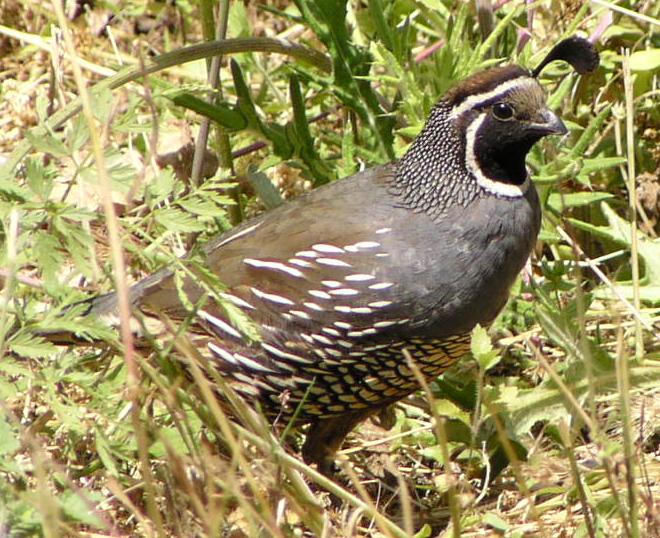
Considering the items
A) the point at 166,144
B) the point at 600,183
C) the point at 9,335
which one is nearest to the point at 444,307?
the point at 9,335

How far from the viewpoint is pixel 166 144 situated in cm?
551

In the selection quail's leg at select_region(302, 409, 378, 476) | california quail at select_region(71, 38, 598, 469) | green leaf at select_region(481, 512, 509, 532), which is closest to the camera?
green leaf at select_region(481, 512, 509, 532)

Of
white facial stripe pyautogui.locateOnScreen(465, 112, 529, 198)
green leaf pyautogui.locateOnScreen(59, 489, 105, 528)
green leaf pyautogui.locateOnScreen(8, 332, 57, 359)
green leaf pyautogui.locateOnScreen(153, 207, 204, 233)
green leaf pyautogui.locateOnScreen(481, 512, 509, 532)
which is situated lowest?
green leaf pyautogui.locateOnScreen(481, 512, 509, 532)

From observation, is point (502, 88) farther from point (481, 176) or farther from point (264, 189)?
point (264, 189)

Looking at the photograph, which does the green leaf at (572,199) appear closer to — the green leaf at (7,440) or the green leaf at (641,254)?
the green leaf at (641,254)

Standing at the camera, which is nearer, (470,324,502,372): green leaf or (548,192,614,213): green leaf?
(470,324,502,372): green leaf

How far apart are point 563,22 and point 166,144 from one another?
174 centimetres

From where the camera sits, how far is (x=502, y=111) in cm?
397

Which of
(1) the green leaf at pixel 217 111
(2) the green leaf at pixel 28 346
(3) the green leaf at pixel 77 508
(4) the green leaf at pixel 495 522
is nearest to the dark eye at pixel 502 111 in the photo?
(1) the green leaf at pixel 217 111

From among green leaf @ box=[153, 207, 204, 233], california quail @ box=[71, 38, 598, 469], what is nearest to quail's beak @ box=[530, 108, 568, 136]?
california quail @ box=[71, 38, 598, 469]

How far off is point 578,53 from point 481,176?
1.84ft

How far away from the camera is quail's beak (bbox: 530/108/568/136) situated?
12.8 ft

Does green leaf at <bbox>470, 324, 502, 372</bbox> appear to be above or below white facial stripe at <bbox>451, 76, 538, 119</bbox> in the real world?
below

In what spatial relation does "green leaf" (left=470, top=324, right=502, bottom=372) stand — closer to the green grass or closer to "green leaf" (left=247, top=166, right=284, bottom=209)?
the green grass
